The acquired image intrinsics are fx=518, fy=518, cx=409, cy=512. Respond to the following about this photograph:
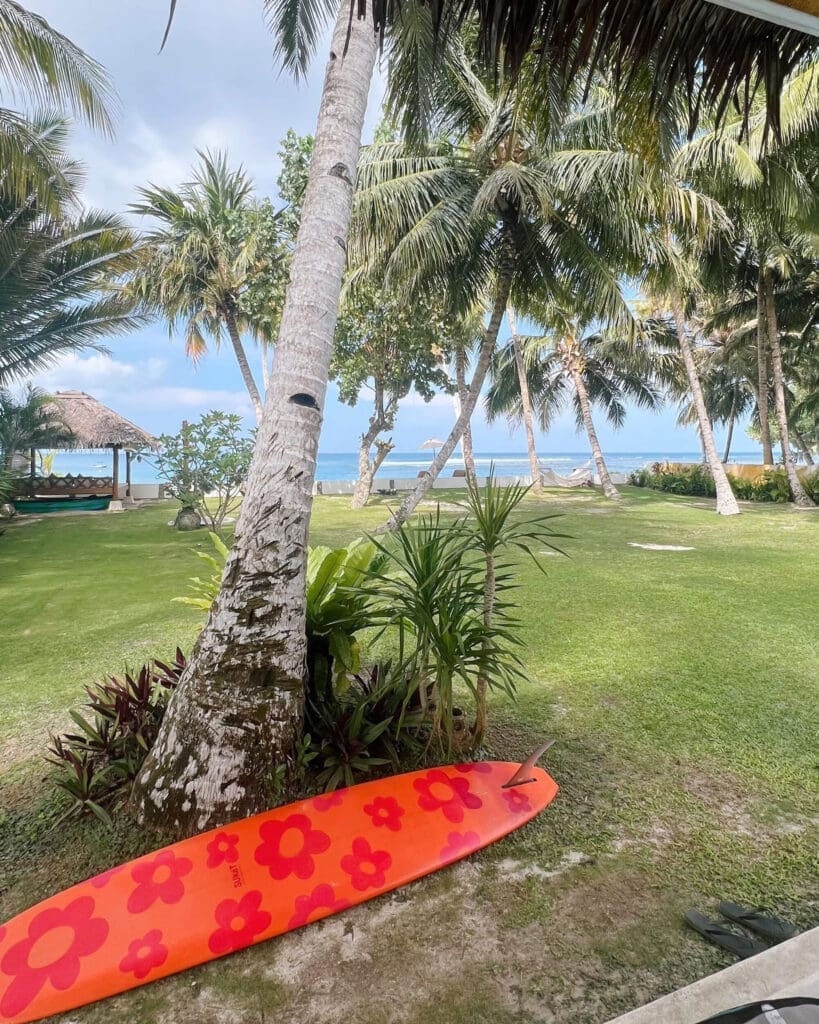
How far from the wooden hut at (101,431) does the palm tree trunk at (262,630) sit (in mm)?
15535

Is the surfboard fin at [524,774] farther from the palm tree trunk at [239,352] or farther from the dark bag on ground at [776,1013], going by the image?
the palm tree trunk at [239,352]

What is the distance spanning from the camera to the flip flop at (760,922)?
1.50 metres

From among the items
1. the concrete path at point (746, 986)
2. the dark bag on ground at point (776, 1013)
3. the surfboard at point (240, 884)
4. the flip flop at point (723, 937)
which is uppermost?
the dark bag on ground at point (776, 1013)

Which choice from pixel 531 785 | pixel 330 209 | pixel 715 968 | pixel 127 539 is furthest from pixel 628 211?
pixel 127 539

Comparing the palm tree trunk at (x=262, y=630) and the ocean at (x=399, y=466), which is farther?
the ocean at (x=399, y=466)

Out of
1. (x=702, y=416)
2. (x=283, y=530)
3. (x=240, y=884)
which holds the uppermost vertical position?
(x=702, y=416)

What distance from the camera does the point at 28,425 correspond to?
1545 cm

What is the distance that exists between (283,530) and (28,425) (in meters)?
17.4

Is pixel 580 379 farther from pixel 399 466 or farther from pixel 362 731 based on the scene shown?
pixel 399 466

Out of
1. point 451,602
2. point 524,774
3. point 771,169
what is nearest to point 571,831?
point 524,774

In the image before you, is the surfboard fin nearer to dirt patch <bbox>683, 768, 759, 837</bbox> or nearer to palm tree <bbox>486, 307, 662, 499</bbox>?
dirt patch <bbox>683, 768, 759, 837</bbox>

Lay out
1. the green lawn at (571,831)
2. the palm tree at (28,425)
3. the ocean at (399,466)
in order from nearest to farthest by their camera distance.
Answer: the green lawn at (571,831) → the palm tree at (28,425) → the ocean at (399,466)

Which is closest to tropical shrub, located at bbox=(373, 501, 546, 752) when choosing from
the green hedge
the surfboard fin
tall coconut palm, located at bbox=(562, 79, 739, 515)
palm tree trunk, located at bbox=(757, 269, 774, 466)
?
the surfboard fin

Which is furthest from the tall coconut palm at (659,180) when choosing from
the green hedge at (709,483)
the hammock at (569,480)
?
the hammock at (569,480)
